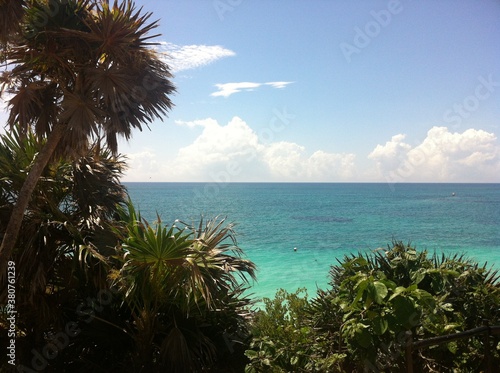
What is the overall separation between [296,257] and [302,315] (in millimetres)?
24445

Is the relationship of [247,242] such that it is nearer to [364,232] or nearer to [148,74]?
[364,232]

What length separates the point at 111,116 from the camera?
4828 mm

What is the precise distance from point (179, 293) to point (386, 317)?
2.43m

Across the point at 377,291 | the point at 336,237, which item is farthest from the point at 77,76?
the point at 336,237

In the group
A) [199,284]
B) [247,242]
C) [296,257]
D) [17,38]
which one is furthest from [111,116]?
[247,242]

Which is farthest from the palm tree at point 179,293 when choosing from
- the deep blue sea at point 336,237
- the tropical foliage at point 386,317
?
the deep blue sea at point 336,237

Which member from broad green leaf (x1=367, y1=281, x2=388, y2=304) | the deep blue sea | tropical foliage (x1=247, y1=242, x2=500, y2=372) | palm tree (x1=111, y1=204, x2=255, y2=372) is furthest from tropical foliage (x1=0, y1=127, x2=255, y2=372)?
the deep blue sea

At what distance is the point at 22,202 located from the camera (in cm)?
435

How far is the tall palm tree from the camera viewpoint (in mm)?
4535

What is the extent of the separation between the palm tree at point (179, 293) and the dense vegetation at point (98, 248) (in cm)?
2

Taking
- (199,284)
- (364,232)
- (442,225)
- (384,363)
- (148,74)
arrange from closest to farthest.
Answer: (384,363), (199,284), (148,74), (364,232), (442,225)

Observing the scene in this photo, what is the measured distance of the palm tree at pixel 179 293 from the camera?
3.91m

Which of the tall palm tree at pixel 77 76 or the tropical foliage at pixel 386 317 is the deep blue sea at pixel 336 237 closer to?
the tall palm tree at pixel 77 76

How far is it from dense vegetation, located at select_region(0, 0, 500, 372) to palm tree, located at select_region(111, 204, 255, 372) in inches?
0.6
